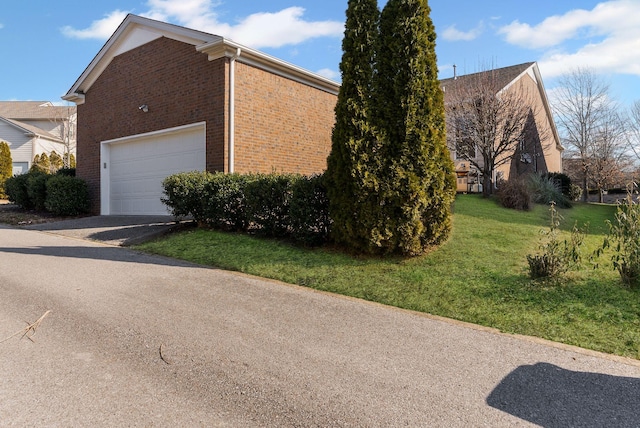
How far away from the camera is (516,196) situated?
11.8 m

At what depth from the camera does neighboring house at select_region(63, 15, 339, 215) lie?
1050 cm

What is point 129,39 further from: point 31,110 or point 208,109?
point 31,110

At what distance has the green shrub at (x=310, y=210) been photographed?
23.1 feet

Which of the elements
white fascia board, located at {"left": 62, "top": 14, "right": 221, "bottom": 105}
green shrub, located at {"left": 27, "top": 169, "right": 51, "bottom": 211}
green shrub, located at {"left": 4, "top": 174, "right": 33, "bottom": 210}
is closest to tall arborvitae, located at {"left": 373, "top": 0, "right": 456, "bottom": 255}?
white fascia board, located at {"left": 62, "top": 14, "right": 221, "bottom": 105}

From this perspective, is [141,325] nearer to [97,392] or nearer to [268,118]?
[97,392]

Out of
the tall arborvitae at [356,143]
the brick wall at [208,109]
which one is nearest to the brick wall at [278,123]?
the brick wall at [208,109]

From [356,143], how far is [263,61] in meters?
5.98

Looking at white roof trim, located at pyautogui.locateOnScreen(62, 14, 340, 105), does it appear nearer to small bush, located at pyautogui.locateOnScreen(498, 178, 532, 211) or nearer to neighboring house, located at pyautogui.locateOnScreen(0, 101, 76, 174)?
small bush, located at pyautogui.locateOnScreen(498, 178, 532, 211)

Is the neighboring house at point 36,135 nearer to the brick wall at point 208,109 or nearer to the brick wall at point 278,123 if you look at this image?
the brick wall at point 208,109

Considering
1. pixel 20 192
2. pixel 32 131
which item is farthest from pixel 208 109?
pixel 32 131

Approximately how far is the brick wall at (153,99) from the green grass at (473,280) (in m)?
3.89

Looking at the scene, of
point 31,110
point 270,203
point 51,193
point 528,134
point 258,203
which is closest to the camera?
point 270,203

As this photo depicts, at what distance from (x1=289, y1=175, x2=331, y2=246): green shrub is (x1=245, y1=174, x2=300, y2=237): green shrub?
32 cm

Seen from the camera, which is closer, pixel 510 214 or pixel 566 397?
pixel 566 397
